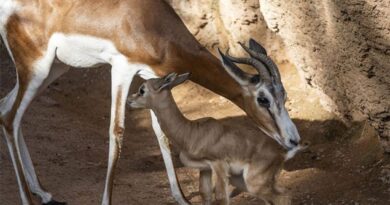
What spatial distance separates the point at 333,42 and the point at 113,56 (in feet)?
6.35

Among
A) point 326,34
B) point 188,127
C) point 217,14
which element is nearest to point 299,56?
point 326,34

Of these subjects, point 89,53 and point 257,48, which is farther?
point 89,53

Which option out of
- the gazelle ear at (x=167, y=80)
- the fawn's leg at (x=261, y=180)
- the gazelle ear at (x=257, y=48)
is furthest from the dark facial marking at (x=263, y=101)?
the gazelle ear at (x=167, y=80)

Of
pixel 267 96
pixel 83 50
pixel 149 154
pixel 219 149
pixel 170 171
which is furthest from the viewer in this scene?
pixel 149 154

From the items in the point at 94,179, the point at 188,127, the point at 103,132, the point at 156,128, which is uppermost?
the point at 188,127

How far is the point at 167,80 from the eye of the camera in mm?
6148

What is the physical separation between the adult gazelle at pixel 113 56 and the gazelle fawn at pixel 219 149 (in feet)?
0.90

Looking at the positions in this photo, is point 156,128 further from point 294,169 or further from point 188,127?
point 294,169

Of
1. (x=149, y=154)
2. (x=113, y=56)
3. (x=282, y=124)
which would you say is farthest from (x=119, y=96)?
(x=149, y=154)

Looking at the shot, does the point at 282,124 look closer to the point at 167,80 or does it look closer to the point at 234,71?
the point at 234,71

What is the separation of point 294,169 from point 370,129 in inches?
31.5

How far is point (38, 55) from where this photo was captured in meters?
6.71

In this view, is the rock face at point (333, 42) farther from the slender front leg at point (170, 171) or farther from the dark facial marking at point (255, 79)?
the slender front leg at point (170, 171)

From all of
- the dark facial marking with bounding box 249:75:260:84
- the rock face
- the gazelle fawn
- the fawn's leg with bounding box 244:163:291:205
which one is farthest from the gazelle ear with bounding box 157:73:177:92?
the rock face
